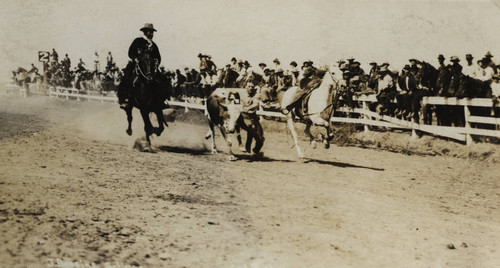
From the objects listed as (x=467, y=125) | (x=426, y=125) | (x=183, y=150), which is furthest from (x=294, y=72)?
(x=467, y=125)

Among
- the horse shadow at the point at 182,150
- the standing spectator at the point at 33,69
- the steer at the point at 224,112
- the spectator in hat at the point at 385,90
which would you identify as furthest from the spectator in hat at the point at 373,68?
the standing spectator at the point at 33,69

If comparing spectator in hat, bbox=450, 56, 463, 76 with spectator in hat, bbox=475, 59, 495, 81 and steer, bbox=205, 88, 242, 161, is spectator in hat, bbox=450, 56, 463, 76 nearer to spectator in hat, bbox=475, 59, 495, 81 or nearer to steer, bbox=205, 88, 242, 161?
spectator in hat, bbox=475, 59, 495, 81

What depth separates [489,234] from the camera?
5.41m

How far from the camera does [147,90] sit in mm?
9156

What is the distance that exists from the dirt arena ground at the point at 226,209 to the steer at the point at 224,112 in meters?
0.61

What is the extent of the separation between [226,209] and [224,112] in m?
4.28

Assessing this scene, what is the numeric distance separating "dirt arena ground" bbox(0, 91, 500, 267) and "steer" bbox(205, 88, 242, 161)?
2.01ft

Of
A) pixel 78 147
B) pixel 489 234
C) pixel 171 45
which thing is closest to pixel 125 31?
pixel 171 45

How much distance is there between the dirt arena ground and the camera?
Answer: 13.0ft

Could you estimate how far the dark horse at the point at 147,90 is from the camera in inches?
348

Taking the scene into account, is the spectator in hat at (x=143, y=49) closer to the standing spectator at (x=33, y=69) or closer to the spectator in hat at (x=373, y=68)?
the standing spectator at (x=33, y=69)

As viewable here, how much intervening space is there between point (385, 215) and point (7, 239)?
4488 mm

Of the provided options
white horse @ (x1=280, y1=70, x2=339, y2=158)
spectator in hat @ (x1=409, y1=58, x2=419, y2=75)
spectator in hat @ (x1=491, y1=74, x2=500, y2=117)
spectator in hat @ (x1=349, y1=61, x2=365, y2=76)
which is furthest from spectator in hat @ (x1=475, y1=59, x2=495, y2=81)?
white horse @ (x1=280, y1=70, x2=339, y2=158)

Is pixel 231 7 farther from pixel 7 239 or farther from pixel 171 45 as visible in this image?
pixel 7 239
